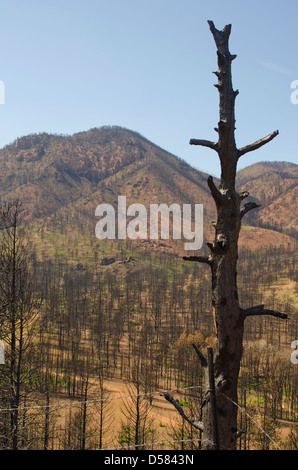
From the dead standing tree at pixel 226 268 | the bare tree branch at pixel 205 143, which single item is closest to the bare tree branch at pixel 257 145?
the dead standing tree at pixel 226 268

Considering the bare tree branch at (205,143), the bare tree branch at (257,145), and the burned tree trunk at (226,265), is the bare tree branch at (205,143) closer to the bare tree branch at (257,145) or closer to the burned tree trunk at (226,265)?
the burned tree trunk at (226,265)

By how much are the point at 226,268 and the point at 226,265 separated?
0.12 ft

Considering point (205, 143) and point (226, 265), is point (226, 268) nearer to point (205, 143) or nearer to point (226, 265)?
point (226, 265)

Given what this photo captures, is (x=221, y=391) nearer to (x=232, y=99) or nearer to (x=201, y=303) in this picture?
(x=232, y=99)

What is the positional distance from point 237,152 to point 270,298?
303ft

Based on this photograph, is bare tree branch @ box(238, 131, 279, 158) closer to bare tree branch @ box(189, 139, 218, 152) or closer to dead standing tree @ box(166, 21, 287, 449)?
dead standing tree @ box(166, 21, 287, 449)

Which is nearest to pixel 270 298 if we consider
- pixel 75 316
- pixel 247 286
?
pixel 247 286

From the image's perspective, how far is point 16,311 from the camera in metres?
13.8

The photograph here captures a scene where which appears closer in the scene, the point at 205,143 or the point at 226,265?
the point at 226,265

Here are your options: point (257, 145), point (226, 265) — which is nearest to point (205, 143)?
point (257, 145)

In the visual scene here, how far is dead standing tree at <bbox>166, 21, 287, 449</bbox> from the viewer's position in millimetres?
4430

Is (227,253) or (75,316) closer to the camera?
(227,253)

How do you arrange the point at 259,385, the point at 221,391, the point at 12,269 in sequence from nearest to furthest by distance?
the point at 221,391
the point at 12,269
the point at 259,385

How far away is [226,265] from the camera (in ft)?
15.3
